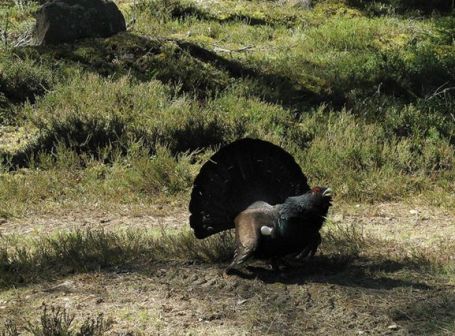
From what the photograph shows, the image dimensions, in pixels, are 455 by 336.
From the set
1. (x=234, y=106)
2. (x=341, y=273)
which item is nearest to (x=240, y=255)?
(x=341, y=273)

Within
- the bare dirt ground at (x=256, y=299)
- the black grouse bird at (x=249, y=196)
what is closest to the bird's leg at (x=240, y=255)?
the black grouse bird at (x=249, y=196)

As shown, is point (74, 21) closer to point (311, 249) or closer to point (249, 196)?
point (249, 196)

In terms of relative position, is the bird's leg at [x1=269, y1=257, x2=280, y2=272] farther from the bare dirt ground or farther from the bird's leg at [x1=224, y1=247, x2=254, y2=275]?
the bird's leg at [x1=224, y1=247, x2=254, y2=275]

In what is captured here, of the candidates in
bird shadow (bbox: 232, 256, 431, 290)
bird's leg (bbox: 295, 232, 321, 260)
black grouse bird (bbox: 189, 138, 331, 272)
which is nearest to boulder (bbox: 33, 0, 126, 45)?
black grouse bird (bbox: 189, 138, 331, 272)

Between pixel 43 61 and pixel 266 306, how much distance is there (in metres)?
8.12

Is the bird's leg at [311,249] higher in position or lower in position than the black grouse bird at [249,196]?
lower

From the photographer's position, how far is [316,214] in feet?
18.1

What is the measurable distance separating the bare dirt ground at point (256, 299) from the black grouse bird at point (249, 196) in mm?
267

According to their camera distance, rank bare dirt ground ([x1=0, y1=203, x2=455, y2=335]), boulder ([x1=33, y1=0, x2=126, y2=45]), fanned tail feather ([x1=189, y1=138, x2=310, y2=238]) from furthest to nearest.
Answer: boulder ([x1=33, y1=0, x2=126, y2=45]) → fanned tail feather ([x1=189, y1=138, x2=310, y2=238]) → bare dirt ground ([x1=0, y1=203, x2=455, y2=335])

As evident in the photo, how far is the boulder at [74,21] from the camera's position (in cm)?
1317

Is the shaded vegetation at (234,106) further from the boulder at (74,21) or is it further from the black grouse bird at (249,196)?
the black grouse bird at (249,196)

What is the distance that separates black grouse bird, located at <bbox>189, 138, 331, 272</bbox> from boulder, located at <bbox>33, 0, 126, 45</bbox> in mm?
7995

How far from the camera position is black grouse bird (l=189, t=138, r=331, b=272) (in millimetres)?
5715

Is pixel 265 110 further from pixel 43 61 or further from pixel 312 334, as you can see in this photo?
pixel 312 334
